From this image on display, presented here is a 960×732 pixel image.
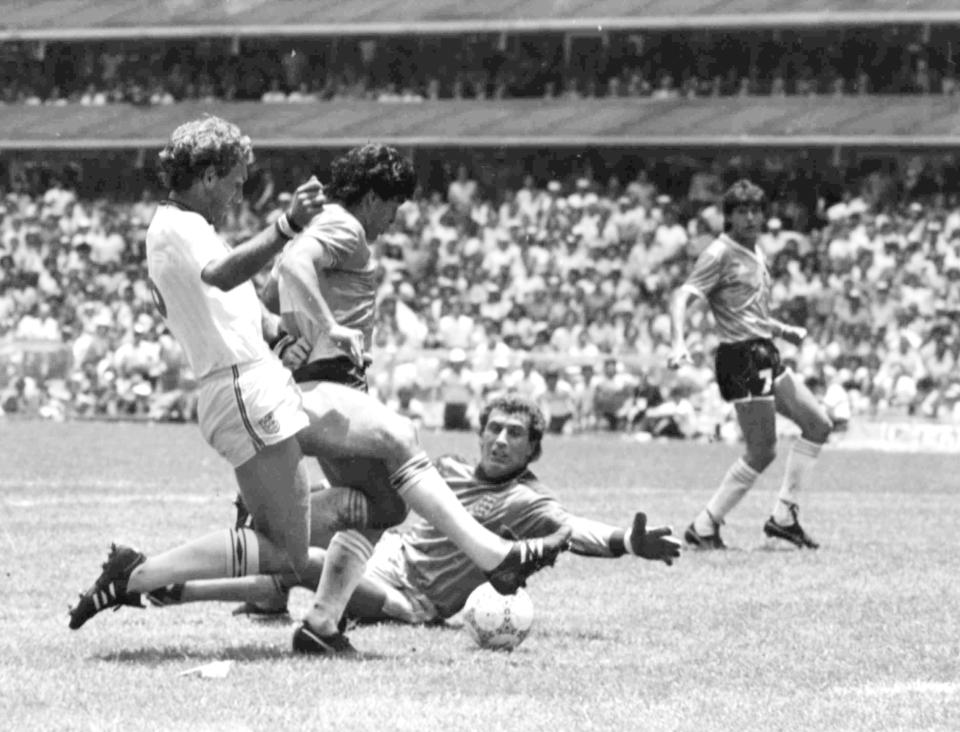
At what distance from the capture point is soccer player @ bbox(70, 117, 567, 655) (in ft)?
23.9

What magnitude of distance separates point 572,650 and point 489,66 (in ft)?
119

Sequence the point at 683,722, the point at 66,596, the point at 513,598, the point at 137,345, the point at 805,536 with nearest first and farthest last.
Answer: the point at 683,722, the point at 513,598, the point at 66,596, the point at 805,536, the point at 137,345

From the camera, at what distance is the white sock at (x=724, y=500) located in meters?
12.6

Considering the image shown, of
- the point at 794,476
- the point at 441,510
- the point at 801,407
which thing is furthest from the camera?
the point at 801,407

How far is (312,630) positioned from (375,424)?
815 mm

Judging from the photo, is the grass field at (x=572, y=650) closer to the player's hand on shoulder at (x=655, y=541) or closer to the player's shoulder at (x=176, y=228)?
the player's hand on shoulder at (x=655, y=541)

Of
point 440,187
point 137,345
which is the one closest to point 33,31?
point 440,187

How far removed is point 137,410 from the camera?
1294 inches

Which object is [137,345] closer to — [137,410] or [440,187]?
[137,410]

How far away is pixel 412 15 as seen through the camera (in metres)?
42.0

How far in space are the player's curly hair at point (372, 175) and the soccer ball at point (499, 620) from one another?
1551 mm

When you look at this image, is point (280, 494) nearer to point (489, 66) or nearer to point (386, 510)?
point (386, 510)

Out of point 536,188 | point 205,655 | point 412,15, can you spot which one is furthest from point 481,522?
point 412,15

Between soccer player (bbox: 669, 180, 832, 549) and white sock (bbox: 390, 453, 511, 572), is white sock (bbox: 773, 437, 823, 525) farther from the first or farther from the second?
white sock (bbox: 390, 453, 511, 572)
